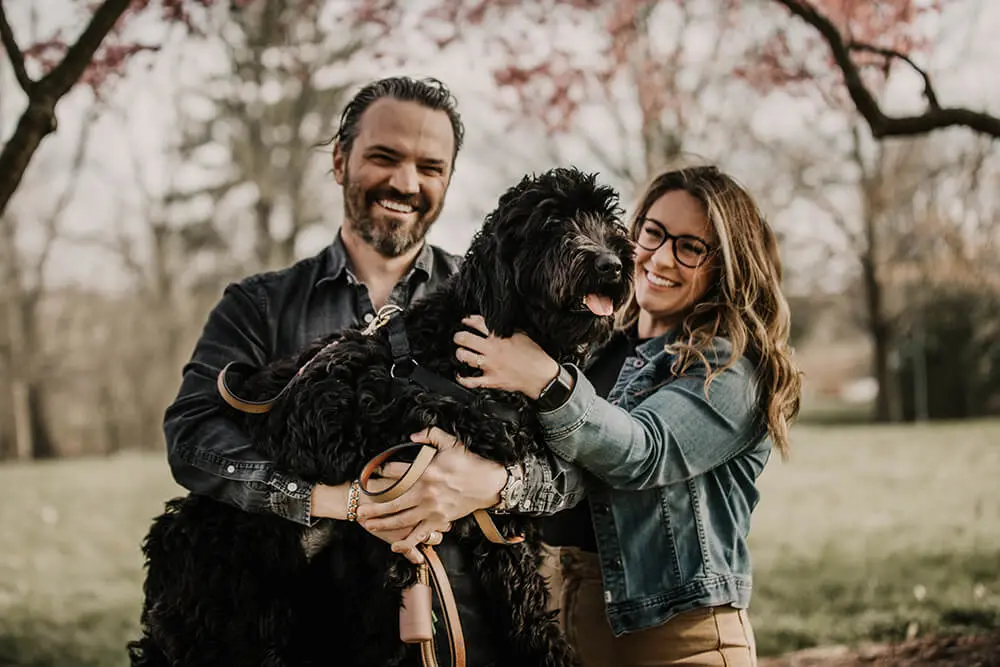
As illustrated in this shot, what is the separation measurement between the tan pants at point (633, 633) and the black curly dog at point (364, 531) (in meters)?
0.30

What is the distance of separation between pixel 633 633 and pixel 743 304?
1.18 metres

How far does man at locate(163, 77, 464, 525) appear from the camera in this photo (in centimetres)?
320

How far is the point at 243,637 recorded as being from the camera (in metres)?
2.63

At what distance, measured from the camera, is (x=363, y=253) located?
3.42 m

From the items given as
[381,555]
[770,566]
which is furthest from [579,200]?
[770,566]

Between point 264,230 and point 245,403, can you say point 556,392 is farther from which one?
point 264,230

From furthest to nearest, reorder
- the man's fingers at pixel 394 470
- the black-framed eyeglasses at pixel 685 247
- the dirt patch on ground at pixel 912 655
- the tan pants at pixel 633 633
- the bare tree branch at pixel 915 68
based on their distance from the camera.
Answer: the dirt patch on ground at pixel 912 655 → the bare tree branch at pixel 915 68 → the black-framed eyeglasses at pixel 685 247 → the tan pants at pixel 633 633 → the man's fingers at pixel 394 470

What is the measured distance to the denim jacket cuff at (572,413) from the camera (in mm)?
2596

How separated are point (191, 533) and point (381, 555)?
2.00ft

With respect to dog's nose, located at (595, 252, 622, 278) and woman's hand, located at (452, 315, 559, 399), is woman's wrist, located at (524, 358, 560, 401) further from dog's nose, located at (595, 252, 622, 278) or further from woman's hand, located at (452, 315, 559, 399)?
dog's nose, located at (595, 252, 622, 278)

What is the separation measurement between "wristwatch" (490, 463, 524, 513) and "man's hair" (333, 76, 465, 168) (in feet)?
4.45

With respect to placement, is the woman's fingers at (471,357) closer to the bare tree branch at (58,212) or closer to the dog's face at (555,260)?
the dog's face at (555,260)

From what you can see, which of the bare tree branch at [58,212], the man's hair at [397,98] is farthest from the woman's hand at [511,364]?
the bare tree branch at [58,212]

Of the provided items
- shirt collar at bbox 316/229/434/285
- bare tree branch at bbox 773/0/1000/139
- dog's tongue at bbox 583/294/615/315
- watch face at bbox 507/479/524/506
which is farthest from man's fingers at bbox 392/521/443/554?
bare tree branch at bbox 773/0/1000/139
